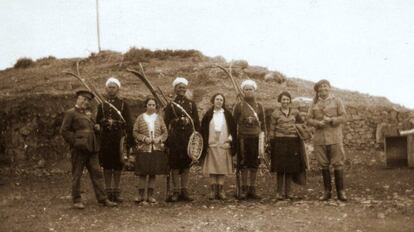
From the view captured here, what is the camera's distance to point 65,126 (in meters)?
7.26

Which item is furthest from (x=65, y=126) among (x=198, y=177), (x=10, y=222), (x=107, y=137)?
(x=198, y=177)

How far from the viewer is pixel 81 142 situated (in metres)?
7.19

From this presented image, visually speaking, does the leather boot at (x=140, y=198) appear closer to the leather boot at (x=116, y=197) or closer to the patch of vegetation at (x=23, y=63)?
the leather boot at (x=116, y=197)

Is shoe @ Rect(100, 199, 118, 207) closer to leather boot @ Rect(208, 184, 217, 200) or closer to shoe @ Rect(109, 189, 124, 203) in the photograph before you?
shoe @ Rect(109, 189, 124, 203)

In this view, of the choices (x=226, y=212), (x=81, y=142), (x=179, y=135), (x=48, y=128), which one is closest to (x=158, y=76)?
(x=48, y=128)

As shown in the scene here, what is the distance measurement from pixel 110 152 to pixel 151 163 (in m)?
0.70

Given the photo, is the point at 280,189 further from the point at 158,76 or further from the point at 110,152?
the point at 158,76

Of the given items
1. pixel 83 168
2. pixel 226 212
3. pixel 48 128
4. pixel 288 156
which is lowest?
pixel 226 212

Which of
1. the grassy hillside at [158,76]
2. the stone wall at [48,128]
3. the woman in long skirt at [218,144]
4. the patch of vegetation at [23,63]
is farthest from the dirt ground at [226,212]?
the patch of vegetation at [23,63]

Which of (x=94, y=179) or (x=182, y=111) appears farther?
(x=182, y=111)

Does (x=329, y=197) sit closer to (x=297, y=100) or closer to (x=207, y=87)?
(x=297, y=100)

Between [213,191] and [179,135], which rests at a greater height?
[179,135]

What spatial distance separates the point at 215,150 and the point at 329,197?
197 centimetres

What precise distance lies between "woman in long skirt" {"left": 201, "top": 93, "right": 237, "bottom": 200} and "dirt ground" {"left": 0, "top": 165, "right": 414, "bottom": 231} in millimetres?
455
